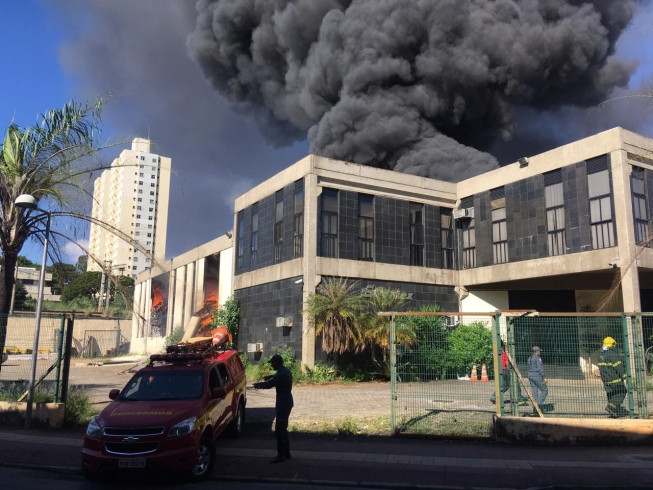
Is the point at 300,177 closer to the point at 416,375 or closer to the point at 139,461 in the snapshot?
the point at 416,375

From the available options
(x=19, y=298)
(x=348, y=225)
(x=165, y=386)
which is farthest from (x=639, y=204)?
(x=19, y=298)

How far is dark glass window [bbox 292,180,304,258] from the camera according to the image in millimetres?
21000

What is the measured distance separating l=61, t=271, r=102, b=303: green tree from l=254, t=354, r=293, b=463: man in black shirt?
68.9m

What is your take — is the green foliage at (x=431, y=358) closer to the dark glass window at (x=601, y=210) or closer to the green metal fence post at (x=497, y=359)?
the green metal fence post at (x=497, y=359)

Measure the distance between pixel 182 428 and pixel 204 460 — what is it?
2.02 feet

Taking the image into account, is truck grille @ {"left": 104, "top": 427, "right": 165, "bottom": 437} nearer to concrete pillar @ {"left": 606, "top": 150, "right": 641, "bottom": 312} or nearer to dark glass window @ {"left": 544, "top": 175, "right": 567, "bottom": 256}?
concrete pillar @ {"left": 606, "top": 150, "right": 641, "bottom": 312}

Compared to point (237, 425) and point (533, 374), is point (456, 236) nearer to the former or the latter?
point (533, 374)

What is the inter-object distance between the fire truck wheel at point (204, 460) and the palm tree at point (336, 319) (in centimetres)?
1144

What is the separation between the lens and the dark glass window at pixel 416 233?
2305 cm

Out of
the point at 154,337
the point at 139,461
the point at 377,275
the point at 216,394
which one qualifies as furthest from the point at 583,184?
the point at 154,337

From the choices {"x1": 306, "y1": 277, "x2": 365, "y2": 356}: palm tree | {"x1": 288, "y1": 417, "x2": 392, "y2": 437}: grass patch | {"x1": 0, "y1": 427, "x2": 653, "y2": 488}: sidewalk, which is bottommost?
{"x1": 0, "y1": 427, "x2": 653, "y2": 488}: sidewalk

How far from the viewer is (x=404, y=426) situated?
9.50 m

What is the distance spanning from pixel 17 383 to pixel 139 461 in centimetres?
645

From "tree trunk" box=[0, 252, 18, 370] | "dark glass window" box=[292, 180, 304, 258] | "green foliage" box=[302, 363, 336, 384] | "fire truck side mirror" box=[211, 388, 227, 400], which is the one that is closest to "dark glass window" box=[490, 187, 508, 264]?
"dark glass window" box=[292, 180, 304, 258]
